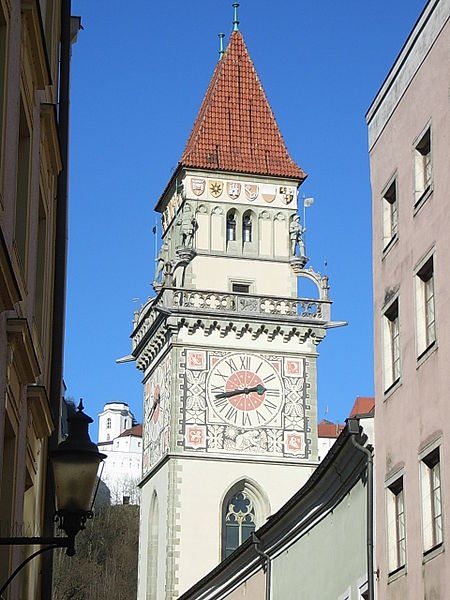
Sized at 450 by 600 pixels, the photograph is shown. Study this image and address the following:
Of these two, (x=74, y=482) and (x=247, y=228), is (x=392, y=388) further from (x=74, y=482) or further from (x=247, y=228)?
(x=247, y=228)

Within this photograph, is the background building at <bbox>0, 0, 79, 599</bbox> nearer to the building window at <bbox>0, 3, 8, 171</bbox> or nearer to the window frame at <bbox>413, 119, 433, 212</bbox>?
the building window at <bbox>0, 3, 8, 171</bbox>

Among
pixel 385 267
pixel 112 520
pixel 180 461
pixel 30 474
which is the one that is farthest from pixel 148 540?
pixel 112 520

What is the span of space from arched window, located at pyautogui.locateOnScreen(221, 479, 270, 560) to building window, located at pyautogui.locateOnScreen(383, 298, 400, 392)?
27467 millimetres

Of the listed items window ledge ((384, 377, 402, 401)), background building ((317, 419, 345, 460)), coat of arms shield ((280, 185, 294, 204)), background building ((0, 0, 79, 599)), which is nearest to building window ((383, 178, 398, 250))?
window ledge ((384, 377, 402, 401))

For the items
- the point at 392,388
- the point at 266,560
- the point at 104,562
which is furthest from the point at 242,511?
the point at 104,562

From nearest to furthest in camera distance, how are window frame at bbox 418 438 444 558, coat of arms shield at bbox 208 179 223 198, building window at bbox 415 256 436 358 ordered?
1. window frame at bbox 418 438 444 558
2. building window at bbox 415 256 436 358
3. coat of arms shield at bbox 208 179 223 198

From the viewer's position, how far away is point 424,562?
1494 cm

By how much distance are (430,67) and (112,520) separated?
295ft

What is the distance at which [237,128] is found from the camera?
5216 centimetres

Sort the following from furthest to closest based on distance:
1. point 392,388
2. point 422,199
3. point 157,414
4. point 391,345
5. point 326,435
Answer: point 326,435 → point 157,414 → point 391,345 → point 392,388 → point 422,199

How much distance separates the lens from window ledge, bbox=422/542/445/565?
1427cm

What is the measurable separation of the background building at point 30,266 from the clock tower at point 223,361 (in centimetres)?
3272

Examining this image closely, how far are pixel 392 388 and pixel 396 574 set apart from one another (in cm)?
214

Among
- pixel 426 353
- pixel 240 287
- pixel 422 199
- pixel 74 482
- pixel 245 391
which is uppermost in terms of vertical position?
pixel 240 287
